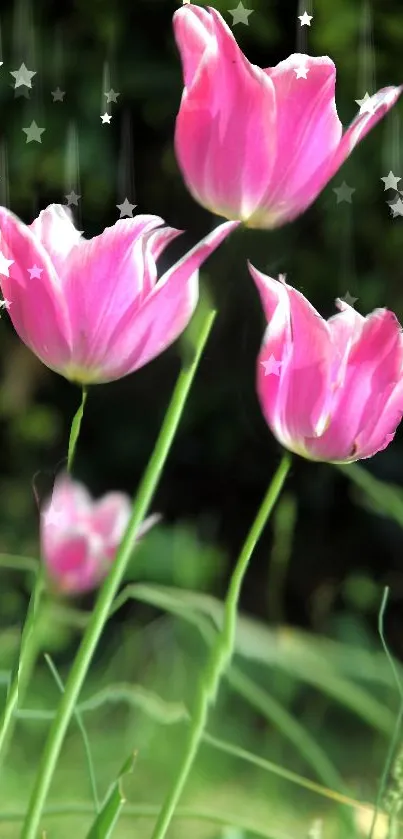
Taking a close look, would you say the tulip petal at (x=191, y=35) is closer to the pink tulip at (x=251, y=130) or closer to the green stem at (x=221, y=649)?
the pink tulip at (x=251, y=130)

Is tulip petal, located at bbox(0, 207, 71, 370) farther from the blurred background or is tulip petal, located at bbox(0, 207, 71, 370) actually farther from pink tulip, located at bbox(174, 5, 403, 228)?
the blurred background

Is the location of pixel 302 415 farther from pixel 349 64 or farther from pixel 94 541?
pixel 349 64

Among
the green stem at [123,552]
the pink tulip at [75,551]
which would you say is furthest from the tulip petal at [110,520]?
the green stem at [123,552]

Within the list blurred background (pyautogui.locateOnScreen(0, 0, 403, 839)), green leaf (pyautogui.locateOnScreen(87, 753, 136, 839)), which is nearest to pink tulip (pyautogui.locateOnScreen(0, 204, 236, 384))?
green leaf (pyautogui.locateOnScreen(87, 753, 136, 839))

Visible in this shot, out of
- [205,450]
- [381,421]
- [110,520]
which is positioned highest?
[381,421]

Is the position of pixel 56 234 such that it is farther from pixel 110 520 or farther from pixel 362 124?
pixel 110 520

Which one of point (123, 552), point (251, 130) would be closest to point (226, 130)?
point (251, 130)
